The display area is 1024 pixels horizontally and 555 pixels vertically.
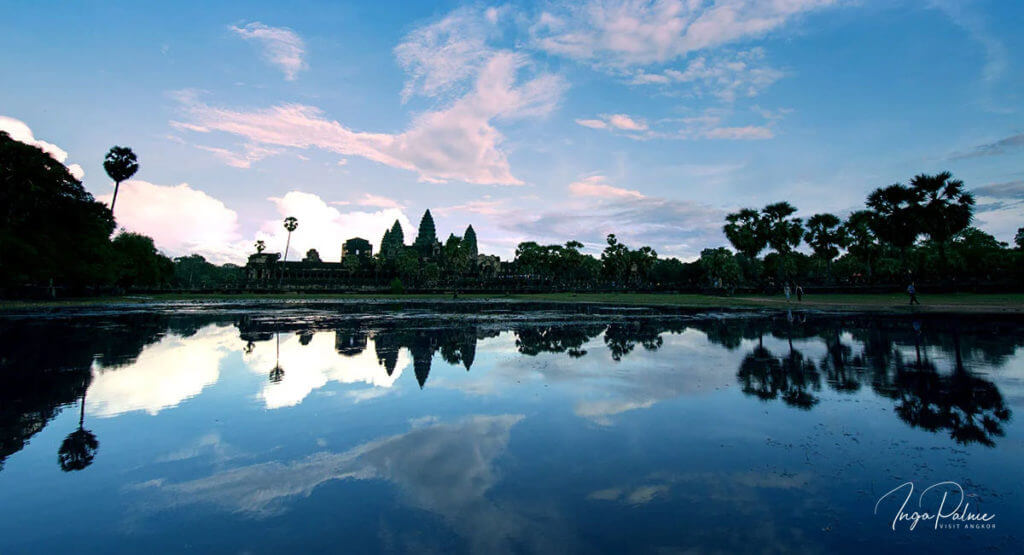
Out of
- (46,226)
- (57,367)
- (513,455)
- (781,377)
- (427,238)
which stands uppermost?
(427,238)

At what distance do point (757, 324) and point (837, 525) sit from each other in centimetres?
2213

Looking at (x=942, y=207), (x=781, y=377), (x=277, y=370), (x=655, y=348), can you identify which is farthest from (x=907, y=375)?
(x=942, y=207)

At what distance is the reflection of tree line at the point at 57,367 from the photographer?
6.70m

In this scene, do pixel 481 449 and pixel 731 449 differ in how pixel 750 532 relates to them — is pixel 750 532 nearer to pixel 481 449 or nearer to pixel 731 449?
pixel 731 449

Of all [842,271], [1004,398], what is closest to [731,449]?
[1004,398]

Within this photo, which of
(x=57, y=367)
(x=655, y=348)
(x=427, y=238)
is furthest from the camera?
(x=427, y=238)

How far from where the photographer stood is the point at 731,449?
6.26m

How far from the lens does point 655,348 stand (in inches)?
629

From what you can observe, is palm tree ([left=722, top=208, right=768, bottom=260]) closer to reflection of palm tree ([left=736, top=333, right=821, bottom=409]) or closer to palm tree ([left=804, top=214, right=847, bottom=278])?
palm tree ([left=804, top=214, right=847, bottom=278])

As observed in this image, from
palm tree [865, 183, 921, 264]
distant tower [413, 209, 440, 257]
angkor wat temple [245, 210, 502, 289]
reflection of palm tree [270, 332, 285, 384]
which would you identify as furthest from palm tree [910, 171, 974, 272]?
distant tower [413, 209, 440, 257]

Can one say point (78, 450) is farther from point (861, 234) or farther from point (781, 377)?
point (861, 234)

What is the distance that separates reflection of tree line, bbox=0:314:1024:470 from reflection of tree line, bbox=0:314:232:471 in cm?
3

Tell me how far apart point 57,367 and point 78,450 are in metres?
8.31

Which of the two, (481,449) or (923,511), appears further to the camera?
(481,449)
